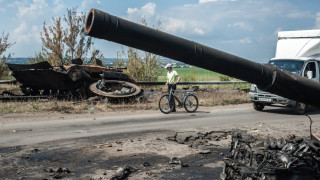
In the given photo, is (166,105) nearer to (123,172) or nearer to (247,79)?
(123,172)

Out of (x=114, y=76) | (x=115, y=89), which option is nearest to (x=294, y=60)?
(x=115, y=89)

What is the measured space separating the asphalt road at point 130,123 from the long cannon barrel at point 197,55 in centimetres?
646

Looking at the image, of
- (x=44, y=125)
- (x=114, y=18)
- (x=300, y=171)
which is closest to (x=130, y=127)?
(x=44, y=125)

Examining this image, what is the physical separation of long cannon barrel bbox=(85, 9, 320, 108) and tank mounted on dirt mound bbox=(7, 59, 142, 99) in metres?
13.2

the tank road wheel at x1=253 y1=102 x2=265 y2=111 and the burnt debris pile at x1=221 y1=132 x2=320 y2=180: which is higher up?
the tank road wheel at x1=253 y1=102 x2=265 y2=111

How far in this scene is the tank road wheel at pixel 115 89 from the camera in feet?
55.5

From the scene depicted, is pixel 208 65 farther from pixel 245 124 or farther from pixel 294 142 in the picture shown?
pixel 245 124

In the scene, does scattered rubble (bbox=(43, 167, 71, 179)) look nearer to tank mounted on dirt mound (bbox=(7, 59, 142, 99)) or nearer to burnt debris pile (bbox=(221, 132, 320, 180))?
burnt debris pile (bbox=(221, 132, 320, 180))

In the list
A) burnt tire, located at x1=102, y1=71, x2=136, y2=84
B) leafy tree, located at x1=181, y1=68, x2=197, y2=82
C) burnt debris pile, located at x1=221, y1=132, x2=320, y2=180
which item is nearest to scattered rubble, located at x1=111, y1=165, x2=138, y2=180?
burnt debris pile, located at x1=221, y1=132, x2=320, y2=180

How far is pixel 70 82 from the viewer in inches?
707

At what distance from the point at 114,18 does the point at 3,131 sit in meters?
8.30

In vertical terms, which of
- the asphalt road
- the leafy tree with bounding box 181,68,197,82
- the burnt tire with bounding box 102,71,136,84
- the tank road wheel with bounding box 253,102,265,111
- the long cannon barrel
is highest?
the leafy tree with bounding box 181,68,197,82

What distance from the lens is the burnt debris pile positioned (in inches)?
173

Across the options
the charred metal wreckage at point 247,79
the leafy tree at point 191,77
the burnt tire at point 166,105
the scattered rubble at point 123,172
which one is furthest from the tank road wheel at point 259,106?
the leafy tree at point 191,77
